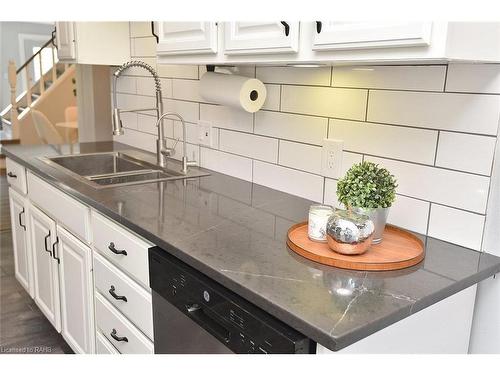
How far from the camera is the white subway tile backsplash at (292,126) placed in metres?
1.58

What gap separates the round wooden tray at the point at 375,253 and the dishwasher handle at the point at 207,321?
0.26 meters

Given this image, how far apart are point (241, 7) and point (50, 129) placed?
4651 mm

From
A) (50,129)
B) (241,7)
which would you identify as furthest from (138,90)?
(50,129)

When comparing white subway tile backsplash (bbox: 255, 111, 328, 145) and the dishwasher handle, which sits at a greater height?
white subway tile backsplash (bbox: 255, 111, 328, 145)

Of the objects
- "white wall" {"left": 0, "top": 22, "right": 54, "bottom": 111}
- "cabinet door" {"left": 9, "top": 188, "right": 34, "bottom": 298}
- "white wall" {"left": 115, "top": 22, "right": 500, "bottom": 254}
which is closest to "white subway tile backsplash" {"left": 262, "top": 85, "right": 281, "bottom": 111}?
"white wall" {"left": 115, "top": 22, "right": 500, "bottom": 254}

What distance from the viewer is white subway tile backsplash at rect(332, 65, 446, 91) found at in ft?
4.04

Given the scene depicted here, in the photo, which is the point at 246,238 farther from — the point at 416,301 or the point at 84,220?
the point at 84,220

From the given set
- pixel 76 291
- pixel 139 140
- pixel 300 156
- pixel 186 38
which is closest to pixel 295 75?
pixel 300 156

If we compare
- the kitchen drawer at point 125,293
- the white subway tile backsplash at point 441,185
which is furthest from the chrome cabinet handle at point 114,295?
the white subway tile backsplash at point 441,185

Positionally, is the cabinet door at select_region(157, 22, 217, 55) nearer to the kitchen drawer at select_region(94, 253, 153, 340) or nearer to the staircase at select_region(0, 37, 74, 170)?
the kitchen drawer at select_region(94, 253, 153, 340)

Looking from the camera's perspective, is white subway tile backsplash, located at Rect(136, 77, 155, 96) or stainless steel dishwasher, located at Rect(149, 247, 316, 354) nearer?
stainless steel dishwasher, located at Rect(149, 247, 316, 354)

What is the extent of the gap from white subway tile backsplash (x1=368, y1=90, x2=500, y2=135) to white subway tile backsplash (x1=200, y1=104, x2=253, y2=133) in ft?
1.99

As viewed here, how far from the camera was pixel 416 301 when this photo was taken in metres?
0.95
